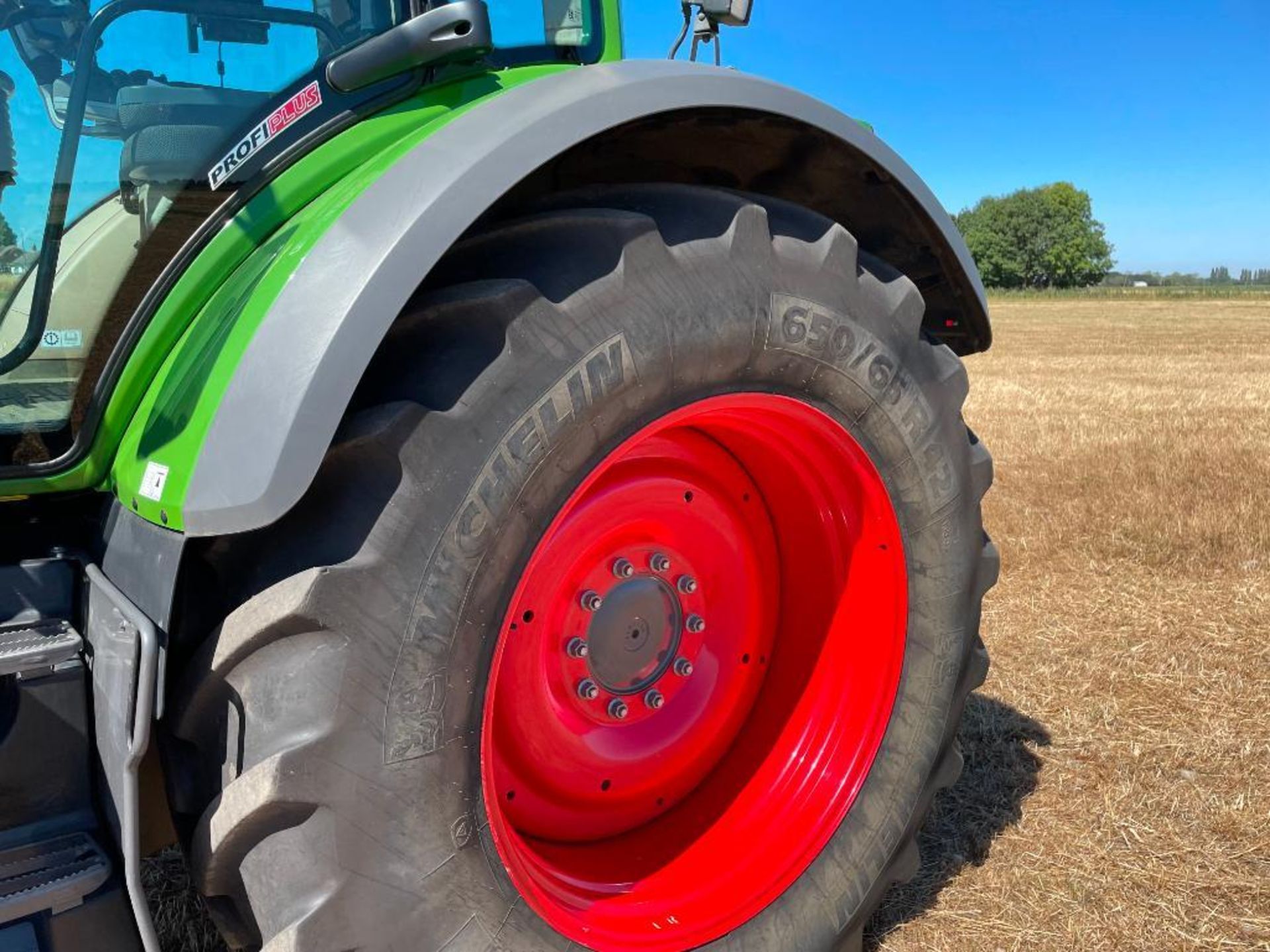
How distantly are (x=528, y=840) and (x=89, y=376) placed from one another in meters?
1.05

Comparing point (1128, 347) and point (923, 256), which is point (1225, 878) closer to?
point (923, 256)

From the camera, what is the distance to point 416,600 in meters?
1.33

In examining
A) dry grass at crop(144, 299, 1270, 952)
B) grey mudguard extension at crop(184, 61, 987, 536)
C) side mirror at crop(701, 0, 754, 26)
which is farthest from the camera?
dry grass at crop(144, 299, 1270, 952)

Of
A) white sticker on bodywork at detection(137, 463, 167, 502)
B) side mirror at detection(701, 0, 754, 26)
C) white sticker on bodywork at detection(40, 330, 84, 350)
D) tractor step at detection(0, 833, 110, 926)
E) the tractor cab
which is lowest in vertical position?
tractor step at detection(0, 833, 110, 926)

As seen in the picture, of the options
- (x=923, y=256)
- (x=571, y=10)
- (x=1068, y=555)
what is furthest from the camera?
(x=1068, y=555)

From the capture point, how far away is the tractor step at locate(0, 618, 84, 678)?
140cm

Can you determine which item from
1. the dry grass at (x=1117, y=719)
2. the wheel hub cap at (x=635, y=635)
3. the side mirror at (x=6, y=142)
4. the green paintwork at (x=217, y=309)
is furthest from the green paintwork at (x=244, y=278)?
the dry grass at (x=1117, y=719)

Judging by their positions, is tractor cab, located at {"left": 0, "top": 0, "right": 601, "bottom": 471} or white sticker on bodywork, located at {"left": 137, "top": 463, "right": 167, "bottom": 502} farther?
tractor cab, located at {"left": 0, "top": 0, "right": 601, "bottom": 471}

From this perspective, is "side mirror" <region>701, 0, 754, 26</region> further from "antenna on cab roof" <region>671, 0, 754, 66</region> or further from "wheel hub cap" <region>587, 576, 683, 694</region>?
"wheel hub cap" <region>587, 576, 683, 694</region>

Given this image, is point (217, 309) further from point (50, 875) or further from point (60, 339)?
point (50, 875)

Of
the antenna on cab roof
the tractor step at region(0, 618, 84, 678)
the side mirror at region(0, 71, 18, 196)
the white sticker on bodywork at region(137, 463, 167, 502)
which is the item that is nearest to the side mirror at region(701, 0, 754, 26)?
the antenna on cab roof

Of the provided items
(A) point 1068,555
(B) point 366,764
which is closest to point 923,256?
(B) point 366,764

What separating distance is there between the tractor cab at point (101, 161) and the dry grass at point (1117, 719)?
185cm

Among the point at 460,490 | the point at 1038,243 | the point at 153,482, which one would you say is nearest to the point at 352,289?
the point at 460,490
